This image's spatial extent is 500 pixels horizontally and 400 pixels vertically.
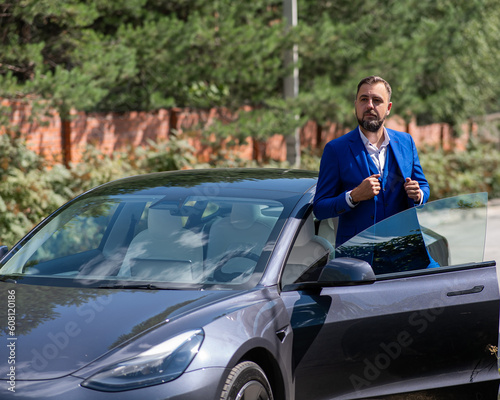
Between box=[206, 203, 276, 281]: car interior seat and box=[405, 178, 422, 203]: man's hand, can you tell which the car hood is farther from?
box=[405, 178, 422, 203]: man's hand

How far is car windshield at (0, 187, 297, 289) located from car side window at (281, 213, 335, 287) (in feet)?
0.46

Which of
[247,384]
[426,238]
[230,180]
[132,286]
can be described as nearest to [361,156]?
[426,238]

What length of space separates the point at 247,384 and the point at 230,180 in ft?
5.41

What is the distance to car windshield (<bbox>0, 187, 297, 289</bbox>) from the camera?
428cm

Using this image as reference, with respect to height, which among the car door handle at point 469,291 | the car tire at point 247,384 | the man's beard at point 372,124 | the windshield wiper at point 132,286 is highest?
the man's beard at point 372,124

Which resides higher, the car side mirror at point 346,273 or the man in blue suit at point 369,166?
the man in blue suit at point 369,166

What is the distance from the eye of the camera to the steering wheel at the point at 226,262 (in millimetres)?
4211

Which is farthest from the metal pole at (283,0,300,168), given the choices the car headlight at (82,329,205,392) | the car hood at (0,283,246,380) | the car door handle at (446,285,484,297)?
the car headlight at (82,329,205,392)

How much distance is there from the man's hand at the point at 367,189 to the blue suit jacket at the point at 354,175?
14 centimetres

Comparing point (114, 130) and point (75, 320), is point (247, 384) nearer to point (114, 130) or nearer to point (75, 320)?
point (75, 320)

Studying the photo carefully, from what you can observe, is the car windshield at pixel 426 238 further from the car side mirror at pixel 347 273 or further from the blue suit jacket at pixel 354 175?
the car side mirror at pixel 347 273

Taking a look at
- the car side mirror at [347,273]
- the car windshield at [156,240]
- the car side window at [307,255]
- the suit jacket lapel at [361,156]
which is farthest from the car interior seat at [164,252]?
the suit jacket lapel at [361,156]

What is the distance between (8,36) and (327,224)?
735 centimetres

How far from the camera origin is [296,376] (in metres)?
4.02
